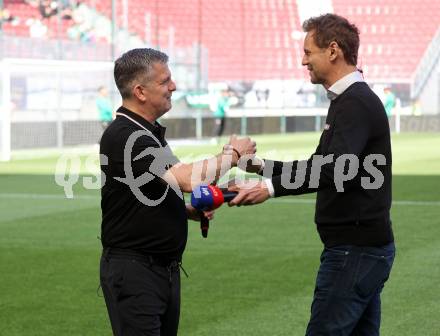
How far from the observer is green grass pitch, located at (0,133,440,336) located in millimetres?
8375

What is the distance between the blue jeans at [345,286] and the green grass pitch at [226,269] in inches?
115

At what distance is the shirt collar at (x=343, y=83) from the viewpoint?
196 inches

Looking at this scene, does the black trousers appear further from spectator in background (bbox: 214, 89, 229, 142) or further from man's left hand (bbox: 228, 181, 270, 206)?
spectator in background (bbox: 214, 89, 229, 142)

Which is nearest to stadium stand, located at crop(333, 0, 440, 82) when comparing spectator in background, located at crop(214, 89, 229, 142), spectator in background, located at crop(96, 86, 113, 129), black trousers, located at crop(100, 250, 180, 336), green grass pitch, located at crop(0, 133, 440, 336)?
spectator in background, located at crop(214, 89, 229, 142)

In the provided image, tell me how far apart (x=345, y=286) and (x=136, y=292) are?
38.6 inches

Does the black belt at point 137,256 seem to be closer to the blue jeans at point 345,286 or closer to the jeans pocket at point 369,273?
the blue jeans at point 345,286

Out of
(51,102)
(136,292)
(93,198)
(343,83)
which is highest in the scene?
(343,83)

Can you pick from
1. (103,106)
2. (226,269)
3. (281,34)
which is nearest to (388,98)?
(281,34)

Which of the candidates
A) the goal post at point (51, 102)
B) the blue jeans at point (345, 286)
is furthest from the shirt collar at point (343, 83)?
the goal post at point (51, 102)

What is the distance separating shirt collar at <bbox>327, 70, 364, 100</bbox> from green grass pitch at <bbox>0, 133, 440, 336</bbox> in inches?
129

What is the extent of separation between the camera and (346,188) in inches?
196

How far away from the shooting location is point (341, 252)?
5.02 m

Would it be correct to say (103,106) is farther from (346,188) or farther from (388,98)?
(346,188)

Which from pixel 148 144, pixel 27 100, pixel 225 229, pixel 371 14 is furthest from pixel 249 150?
pixel 371 14
